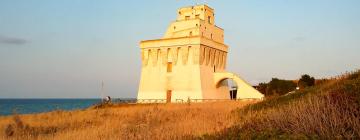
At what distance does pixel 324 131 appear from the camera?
22.6 ft

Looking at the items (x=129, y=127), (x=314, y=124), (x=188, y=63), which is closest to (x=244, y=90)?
(x=188, y=63)

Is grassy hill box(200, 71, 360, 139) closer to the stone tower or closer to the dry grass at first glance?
the dry grass

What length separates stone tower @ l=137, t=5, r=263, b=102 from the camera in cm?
4253

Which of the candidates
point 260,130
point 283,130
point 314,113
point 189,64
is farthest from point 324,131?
point 189,64

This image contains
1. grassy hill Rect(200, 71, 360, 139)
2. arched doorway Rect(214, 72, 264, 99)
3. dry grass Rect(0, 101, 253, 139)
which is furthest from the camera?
arched doorway Rect(214, 72, 264, 99)

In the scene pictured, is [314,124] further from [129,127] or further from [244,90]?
[244,90]

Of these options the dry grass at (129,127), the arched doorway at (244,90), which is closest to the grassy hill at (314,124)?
the dry grass at (129,127)

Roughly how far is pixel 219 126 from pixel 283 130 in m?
4.03

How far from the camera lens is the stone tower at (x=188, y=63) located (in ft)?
140

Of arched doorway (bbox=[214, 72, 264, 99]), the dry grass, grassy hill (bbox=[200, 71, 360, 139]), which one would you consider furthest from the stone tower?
grassy hill (bbox=[200, 71, 360, 139])

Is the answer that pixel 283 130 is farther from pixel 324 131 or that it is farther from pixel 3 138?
pixel 3 138

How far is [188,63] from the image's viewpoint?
43562 millimetres

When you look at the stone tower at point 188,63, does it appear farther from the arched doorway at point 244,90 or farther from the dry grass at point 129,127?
the dry grass at point 129,127

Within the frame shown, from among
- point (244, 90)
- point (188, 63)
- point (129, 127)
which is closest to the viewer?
point (129, 127)
